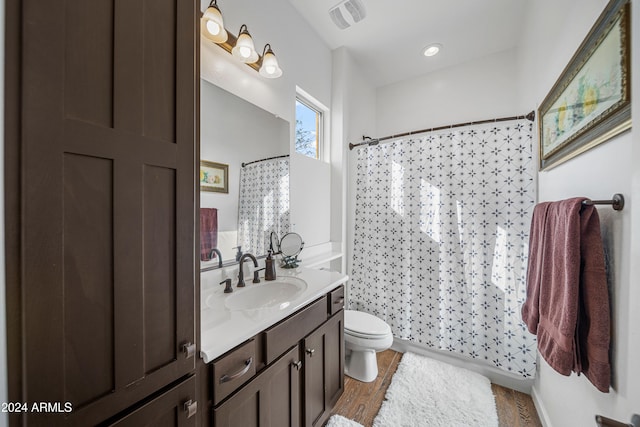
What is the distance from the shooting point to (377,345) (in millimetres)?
1707

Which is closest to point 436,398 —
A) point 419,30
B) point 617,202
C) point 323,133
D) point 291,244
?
point 291,244

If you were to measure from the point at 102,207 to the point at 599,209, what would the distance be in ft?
5.14

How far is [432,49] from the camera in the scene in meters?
2.10

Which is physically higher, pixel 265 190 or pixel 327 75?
Answer: pixel 327 75

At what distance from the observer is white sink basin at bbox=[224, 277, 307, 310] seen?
1244 mm

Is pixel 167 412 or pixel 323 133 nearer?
pixel 167 412

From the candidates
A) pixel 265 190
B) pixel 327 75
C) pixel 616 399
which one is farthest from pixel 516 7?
pixel 616 399

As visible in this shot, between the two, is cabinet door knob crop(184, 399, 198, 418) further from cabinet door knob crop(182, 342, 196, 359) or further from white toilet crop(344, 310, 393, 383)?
white toilet crop(344, 310, 393, 383)

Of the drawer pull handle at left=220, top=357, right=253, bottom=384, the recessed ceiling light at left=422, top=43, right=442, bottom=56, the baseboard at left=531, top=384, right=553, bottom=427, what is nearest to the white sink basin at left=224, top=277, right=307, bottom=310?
the drawer pull handle at left=220, top=357, right=253, bottom=384

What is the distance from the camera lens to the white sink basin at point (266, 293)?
1.24 meters

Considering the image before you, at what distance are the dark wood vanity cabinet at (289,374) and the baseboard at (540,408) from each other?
47.3 inches

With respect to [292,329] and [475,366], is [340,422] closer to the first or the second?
[292,329]

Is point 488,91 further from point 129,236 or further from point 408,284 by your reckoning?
point 129,236

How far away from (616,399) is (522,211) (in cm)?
117
